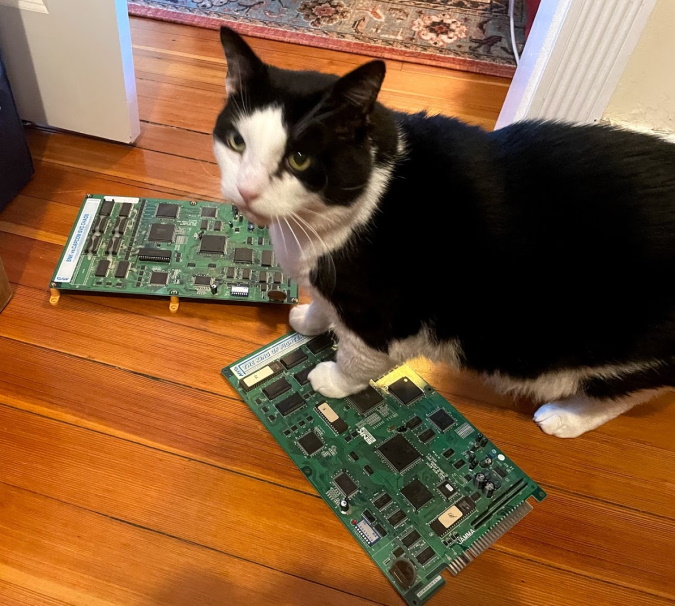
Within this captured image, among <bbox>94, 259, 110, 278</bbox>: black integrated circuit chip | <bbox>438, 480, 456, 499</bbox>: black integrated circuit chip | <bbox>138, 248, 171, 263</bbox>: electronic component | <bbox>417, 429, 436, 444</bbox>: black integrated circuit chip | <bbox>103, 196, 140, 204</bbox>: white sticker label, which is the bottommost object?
<bbox>438, 480, 456, 499</bbox>: black integrated circuit chip

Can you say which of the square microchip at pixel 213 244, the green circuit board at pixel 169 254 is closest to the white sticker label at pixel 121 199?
the green circuit board at pixel 169 254

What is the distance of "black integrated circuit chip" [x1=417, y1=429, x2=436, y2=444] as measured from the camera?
3.67 ft

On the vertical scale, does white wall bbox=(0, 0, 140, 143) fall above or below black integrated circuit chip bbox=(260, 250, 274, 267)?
above

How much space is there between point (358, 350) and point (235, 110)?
0.47 meters

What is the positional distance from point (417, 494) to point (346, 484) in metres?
0.13

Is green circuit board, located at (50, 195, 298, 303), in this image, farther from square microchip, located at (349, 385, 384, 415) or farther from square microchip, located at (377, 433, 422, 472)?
square microchip, located at (377, 433, 422, 472)

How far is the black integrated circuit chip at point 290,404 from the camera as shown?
1135mm

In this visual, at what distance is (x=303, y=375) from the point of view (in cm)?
119

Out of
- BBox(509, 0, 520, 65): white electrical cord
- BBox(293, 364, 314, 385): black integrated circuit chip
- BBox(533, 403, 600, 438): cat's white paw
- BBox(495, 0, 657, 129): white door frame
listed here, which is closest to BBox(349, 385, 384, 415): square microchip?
BBox(293, 364, 314, 385): black integrated circuit chip

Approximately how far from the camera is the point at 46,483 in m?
1.03

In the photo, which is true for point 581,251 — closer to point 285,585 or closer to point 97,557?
point 285,585

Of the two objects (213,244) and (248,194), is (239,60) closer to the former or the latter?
(248,194)

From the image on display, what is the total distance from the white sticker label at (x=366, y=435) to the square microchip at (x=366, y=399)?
1.4 inches

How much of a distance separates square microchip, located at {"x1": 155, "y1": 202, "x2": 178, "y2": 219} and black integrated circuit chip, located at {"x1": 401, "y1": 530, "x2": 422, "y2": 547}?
0.94 metres
